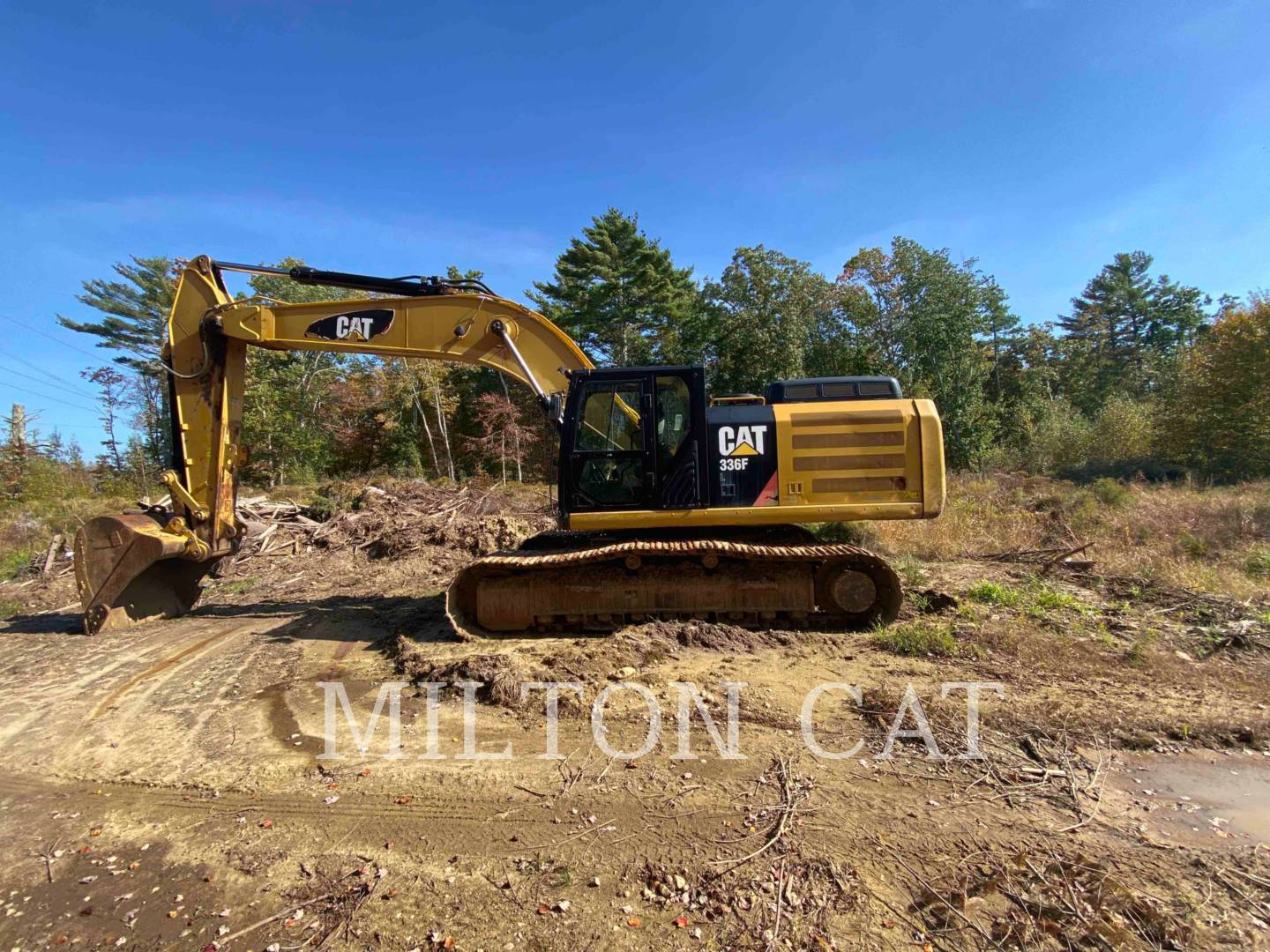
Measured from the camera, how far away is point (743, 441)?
248 inches

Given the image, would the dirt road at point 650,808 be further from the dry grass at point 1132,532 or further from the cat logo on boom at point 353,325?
the cat logo on boom at point 353,325

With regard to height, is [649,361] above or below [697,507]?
above

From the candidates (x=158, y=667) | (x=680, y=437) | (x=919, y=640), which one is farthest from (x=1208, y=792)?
(x=158, y=667)

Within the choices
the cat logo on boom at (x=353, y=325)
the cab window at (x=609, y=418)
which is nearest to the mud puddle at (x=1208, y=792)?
the cab window at (x=609, y=418)

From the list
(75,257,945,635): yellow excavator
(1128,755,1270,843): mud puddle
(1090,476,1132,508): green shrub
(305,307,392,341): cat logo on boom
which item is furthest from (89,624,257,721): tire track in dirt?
(1090,476,1132,508): green shrub

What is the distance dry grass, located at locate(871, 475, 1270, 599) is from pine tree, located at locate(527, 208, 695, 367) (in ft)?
59.9

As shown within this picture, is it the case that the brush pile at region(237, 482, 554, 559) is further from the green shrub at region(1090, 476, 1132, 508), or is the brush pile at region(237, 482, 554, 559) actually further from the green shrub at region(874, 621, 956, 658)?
the green shrub at region(1090, 476, 1132, 508)

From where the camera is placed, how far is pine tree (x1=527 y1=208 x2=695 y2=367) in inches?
1125

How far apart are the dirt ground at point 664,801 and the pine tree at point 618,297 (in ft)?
79.4

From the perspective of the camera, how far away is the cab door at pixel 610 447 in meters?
6.30

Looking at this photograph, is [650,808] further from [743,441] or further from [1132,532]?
[1132,532]

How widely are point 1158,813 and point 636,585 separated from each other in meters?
4.15

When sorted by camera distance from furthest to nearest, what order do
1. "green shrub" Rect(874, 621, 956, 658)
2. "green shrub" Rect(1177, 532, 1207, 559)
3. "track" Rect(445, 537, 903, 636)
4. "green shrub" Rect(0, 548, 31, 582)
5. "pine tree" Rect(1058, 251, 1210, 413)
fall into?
1. "pine tree" Rect(1058, 251, 1210, 413)
2. "green shrub" Rect(0, 548, 31, 582)
3. "green shrub" Rect(1177, 532, 1207, 559)
4. "track" Rect(445, 537, 903, 636)
5. "green shrub" Rect(874, 621, 956, 658)

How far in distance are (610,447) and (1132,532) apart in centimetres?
940
